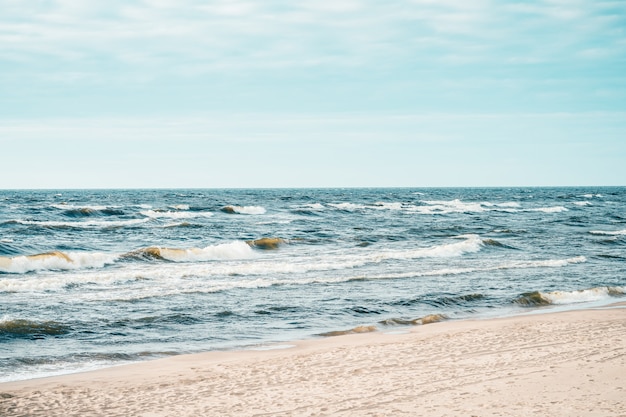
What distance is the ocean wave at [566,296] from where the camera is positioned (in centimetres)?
1667

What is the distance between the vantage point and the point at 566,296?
1714 centimetres

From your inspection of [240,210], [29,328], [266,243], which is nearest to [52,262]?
[266,243]

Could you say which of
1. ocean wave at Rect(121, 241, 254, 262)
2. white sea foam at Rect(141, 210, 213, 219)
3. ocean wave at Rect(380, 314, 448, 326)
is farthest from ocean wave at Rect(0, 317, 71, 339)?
white sea foam at Rect(141, 210, 213, 219)

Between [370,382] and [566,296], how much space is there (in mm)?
10479

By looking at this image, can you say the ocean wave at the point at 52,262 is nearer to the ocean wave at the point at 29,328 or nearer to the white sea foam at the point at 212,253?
the white sea foam at the point at 212,253

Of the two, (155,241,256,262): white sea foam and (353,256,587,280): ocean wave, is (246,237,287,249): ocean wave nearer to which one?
(155,241,256,262): white sea foam

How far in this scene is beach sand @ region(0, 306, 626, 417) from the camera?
23.9 ft

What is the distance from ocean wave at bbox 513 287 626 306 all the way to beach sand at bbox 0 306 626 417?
5.17 metres

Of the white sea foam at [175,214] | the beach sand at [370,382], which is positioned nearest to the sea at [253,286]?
the beach sand at [370,382]

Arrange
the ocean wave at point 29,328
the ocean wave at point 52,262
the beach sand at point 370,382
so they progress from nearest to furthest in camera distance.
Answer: the beach sand at point 370,382 → the ocean wave at point 29,328 → the ocean wave at point 52,262

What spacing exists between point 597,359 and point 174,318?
8.03m

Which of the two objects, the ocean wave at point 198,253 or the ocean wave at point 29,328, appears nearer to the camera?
the ocean wave at point 29,328

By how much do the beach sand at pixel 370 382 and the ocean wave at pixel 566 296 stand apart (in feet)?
17.0

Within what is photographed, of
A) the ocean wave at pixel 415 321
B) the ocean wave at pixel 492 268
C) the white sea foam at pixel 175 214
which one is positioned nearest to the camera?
the ocean wave at pixel 415 321
